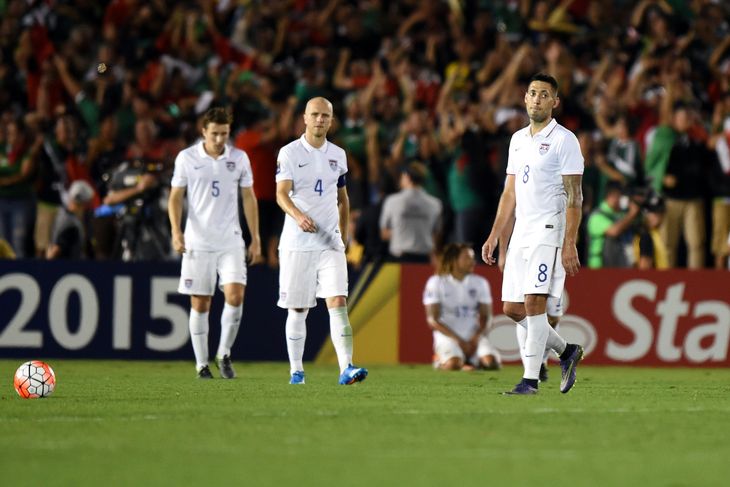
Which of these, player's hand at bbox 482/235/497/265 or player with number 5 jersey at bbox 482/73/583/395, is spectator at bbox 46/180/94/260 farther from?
player with number 5 jersey at bbox 482/73/583/395

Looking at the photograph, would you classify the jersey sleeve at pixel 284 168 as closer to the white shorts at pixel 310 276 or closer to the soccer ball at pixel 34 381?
the white shorts at pixel 310 276

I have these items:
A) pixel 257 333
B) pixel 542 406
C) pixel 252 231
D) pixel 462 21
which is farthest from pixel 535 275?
pixel 462 21

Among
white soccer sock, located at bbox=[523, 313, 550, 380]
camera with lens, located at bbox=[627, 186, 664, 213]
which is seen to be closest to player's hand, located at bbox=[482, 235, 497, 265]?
white soccer sock, located at bbox=[523, 313, 550, 380]

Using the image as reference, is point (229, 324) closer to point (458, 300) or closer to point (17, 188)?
point (458, 300)

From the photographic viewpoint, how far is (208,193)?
13398mm

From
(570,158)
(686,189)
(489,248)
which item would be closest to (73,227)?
(686,189)

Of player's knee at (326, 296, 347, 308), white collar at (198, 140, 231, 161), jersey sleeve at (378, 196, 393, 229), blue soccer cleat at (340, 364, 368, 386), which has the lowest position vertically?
blue soccer cleat at (340, 364, 368, 386)

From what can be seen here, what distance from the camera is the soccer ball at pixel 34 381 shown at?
417 inches

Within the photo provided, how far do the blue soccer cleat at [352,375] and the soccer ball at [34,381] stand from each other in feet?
8.19

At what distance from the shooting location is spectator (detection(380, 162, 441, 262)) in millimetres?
17719

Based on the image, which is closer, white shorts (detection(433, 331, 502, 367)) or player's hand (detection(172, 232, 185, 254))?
player's hand (detection(172, 232, 185, 254))

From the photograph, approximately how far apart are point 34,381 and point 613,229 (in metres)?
9.30

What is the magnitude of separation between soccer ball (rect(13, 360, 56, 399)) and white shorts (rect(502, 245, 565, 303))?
3.42 metres

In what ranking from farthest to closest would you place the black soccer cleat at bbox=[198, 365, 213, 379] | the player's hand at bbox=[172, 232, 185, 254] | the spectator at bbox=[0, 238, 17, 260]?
1. the spectator at bbox=[0, 238, 17, 260]
2. the black soccer cleat at bbox=[198, 365, 213, 379]
3. the player's hand at bbox=[172, 232, 185, 254]
